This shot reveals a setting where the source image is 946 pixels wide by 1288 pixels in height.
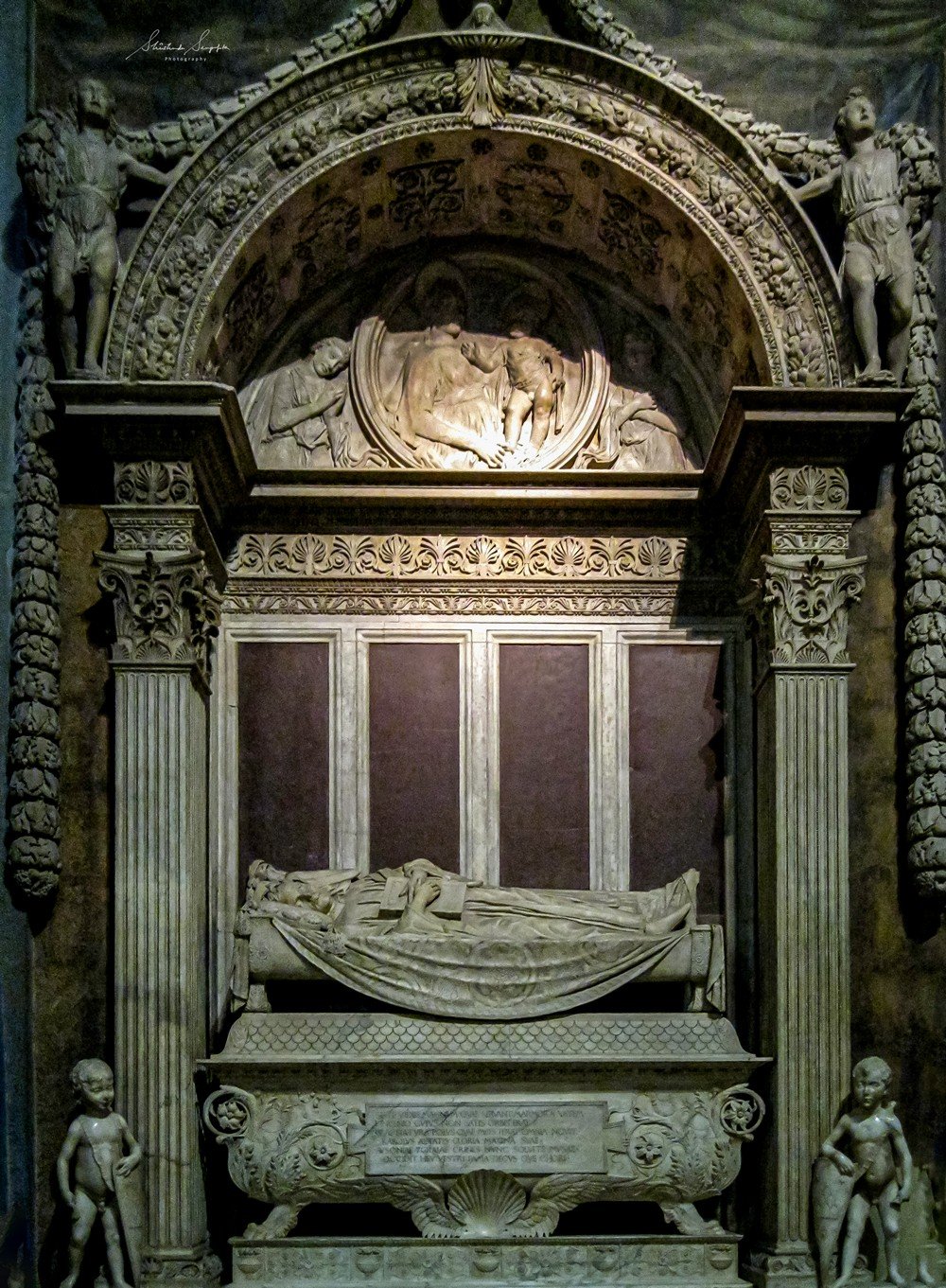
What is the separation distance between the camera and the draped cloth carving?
11.5 m

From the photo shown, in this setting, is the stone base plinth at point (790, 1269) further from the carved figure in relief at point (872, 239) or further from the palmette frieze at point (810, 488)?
the carved figure in relief at point (872, 239)

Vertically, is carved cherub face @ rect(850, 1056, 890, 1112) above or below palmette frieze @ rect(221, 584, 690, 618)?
below

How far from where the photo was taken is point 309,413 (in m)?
13.2

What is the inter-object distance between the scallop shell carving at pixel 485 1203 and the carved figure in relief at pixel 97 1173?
181 cm

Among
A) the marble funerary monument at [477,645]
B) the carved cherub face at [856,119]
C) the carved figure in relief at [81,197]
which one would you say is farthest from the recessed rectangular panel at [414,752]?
the carved cherub face at [856,119]

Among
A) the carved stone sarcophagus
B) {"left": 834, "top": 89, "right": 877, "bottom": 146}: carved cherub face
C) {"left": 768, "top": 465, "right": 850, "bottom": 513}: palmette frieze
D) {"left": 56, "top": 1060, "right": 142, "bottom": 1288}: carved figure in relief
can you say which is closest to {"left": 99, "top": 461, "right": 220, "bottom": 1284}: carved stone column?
{"left": 56, "top": 1060, "right": 142, "bottom": 1288}: carved figure in relief

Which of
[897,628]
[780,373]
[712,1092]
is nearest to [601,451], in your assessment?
[780,373]

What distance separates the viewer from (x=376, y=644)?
1290 cm

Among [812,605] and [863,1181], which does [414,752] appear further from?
[863,1181]

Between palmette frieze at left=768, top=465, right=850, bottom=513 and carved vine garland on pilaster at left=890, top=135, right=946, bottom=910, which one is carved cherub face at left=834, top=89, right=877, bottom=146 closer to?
carved vine garland on pilaster at left=890, top=135, right=946, bottom=910

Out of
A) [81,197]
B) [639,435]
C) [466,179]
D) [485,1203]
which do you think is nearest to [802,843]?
[485,1203]

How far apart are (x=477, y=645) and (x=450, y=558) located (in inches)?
23.1

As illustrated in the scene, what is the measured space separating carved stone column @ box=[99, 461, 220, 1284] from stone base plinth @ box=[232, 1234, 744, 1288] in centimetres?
53

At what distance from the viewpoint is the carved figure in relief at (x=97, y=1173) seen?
11.0 meters
